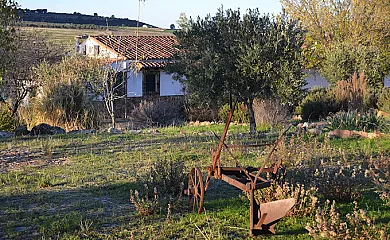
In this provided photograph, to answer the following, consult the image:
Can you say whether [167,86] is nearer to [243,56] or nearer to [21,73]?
[21,73]

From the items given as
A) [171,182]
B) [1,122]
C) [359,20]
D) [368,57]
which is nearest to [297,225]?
[171,182]

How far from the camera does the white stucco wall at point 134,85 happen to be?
2847 cm

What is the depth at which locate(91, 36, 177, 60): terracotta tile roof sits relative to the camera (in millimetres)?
28984

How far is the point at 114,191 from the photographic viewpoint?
6.39 metres

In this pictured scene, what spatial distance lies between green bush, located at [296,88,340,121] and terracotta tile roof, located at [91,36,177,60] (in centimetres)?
1291

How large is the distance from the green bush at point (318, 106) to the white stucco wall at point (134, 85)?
13.3m

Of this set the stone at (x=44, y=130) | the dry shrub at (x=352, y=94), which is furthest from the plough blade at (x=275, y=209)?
the dry shrub at (x=352, y=94)

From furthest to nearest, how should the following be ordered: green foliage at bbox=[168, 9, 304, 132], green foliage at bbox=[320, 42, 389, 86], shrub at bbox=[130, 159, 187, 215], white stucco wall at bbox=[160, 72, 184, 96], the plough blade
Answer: white stucco wall at bbox=[160, 72, 184, 96]
green foliage at bbox=[320, 42, 389, 86]
green foliage at bbox=[168, 9, 304, 132]
shrub at bbox=[130, 159, 187, 215]
the plough blade

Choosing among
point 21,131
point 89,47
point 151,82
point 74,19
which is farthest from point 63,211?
point 74,19

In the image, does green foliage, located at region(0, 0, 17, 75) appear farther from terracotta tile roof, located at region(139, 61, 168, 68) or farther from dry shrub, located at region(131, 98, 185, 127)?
terracotta tile roof, located at region(139, 61, 168, 68)

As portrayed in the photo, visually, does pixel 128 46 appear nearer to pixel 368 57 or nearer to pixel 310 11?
pixel 310 11

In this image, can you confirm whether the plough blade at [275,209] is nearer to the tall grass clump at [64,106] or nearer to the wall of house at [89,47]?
the tall grass clump at [64,106]

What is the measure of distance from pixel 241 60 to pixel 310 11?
61.4ft

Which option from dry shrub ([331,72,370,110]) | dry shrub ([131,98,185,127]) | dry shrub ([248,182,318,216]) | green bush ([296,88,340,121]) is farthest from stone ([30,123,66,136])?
dry shrub ([331,72,370,110])
